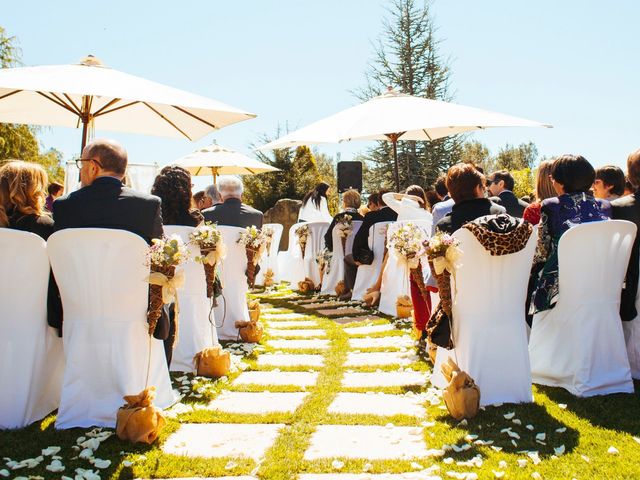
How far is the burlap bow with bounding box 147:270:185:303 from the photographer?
11.8ft

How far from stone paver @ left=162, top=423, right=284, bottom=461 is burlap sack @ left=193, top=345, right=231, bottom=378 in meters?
1.12

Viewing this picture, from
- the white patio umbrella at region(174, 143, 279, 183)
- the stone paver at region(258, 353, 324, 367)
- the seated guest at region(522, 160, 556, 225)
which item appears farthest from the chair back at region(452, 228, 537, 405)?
Answer: the white patio umbrella at region(174, 143, 279, 183)

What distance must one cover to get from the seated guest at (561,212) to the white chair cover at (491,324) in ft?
1.41

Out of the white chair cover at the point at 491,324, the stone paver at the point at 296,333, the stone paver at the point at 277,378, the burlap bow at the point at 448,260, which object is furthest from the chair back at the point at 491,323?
the stone paver at the point at 296,333

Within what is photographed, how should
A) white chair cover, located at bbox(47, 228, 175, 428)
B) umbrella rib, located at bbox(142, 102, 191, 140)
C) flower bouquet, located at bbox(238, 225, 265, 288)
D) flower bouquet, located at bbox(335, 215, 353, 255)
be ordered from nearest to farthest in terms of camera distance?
white chair cover, located at bbox(47, 228, 175, 428) < flower bouquet, located at bbox(238, 225, 265, 288) < umbrella rib, located at bbox(142, 102, 191, 140) < flower bouquet, located at bbox(335, 215, 353, 255)

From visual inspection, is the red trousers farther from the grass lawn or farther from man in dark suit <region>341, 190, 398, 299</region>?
man in dark suit <region>341, 190, 398, 299</region>

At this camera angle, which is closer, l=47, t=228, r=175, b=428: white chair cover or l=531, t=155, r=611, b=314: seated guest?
l=47, t=228, r=175, b=428: white chair cover

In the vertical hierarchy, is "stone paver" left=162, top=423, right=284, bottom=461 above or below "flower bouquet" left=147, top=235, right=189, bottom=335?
below

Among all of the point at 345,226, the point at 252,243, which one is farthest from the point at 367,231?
the point at 252,243

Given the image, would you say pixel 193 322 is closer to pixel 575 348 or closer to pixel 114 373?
pixel 114 373

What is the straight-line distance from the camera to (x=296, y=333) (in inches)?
274

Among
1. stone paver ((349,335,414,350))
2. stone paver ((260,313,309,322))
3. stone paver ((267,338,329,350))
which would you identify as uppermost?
stone paver ((349,335,414,350))

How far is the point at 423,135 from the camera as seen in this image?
11.1 metres

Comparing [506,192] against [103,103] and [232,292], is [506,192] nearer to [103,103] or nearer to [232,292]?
[232,292]
